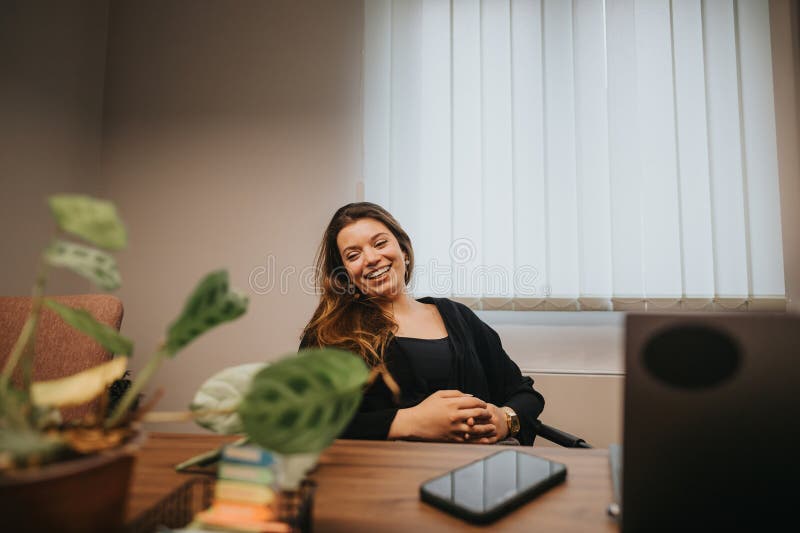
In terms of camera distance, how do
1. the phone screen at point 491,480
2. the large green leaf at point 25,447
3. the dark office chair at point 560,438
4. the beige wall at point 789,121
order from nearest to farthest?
1. the large green leaf at point 25,447
2. the phone screen at point 491,480
3. the dark office chair at point 560,438
4. the beige wall at point 789,121

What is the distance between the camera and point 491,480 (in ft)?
2.09

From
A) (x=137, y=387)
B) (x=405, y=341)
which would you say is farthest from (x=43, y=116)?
(x=137, y=387)

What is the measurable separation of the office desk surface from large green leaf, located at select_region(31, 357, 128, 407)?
0.79 feet

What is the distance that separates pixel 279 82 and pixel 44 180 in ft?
3.98

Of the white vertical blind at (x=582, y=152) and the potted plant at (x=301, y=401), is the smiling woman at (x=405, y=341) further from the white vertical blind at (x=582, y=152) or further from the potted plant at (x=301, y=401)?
the potted plant at (x=301, y=401)

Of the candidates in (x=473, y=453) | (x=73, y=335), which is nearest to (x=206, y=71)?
(x=73, y=335)

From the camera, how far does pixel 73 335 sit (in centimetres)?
122

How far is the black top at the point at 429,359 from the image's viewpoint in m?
1.43

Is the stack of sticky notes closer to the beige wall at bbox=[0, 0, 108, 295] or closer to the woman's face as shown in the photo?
the woman's face

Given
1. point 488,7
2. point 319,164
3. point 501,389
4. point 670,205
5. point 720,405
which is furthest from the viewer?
point 319,164

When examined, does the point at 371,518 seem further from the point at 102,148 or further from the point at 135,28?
the point at 135,28

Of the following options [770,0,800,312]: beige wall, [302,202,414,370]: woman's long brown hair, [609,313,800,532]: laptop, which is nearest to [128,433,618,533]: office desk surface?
[609,313,800,532]: laptop

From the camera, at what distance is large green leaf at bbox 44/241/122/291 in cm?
38

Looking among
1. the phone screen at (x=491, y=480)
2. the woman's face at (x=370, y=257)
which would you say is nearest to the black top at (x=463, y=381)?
the woman's face at (x=370, y=257)
